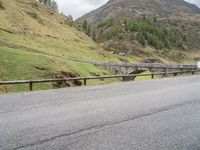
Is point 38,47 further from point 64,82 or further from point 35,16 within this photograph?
point 64,82

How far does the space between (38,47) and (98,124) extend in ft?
255

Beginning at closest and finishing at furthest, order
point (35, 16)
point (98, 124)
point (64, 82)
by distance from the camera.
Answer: point (98, 124), point (64, 82), point (35, 16)

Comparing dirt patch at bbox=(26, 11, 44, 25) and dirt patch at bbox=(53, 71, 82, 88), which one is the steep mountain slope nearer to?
dirt patch at bbox=(26, 11, 44, 25)

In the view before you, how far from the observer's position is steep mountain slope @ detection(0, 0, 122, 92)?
29.8 meters

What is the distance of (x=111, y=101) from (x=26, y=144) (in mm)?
7853

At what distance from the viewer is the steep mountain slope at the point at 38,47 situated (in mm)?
29844

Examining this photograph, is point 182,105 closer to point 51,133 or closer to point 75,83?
point 51,133

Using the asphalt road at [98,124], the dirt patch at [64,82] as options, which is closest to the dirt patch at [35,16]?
the dirt patch at [64,82]

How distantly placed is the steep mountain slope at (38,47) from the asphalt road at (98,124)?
37.2 feet

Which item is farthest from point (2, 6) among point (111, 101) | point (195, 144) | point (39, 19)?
point (195, 144)

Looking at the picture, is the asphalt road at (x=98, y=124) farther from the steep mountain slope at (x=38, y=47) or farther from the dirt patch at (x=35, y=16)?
the dirt patch at (x=35, y=16)

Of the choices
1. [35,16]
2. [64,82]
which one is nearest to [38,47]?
[35,16]

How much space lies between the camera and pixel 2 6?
116 m

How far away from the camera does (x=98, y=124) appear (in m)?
10.4
